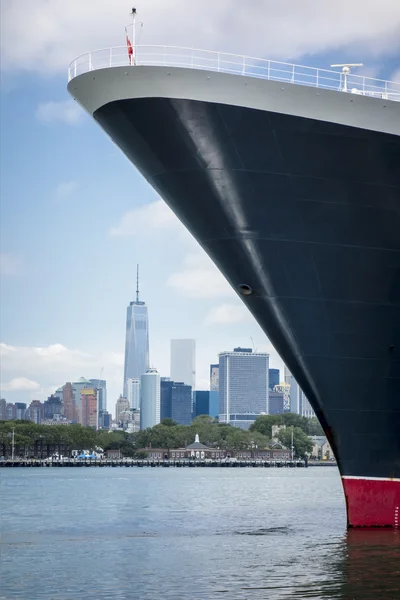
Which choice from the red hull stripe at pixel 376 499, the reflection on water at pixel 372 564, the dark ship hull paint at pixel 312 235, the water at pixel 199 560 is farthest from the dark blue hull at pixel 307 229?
the water at pixel 199 560

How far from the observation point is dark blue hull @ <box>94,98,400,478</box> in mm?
24141

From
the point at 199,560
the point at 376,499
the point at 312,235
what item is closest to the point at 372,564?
the point at 376,499

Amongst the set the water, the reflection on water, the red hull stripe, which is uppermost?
the red hull stripe

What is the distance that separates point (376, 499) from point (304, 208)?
8.17 metres

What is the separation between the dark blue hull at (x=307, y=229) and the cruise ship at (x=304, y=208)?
0.10ft

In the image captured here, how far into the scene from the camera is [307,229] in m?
25.3

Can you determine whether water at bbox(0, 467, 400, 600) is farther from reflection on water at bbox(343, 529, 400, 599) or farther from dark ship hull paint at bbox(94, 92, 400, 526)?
dark ship hull paint at bbox(94, 92, 400, 526)

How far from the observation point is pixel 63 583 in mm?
24672

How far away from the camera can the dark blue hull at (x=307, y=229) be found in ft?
79.2

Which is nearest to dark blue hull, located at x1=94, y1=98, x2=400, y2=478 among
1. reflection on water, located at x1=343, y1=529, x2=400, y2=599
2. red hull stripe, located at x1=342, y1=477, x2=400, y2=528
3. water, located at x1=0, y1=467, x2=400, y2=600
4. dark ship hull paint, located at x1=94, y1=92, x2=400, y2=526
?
dark ship hull paint, located at x1=94, y1=92, x2=400, y2=526

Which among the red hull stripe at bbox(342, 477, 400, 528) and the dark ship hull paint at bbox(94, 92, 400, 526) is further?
the red hull stripe at bbox(342, 477, 400, 528)

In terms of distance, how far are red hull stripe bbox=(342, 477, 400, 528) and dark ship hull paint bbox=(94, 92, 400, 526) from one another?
0.03m

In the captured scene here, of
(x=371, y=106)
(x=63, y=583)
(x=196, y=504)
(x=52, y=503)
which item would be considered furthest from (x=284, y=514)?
(x=371, y=106)

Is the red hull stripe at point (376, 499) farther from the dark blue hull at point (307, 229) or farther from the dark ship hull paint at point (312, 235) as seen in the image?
the dark blue hull at point (307, 229)
